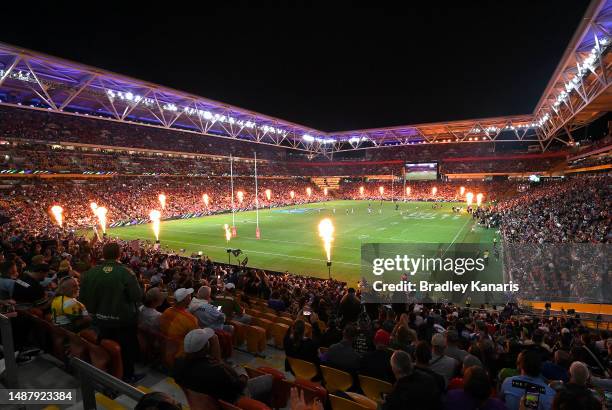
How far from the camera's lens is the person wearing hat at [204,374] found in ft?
10.4

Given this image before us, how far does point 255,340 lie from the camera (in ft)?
21.2

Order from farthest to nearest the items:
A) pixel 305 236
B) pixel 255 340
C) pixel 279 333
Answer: pixel 305 236, pixel 279 333, pixel 255 340

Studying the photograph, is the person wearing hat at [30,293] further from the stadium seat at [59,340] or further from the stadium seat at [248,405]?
the stadium seat at [248,405]

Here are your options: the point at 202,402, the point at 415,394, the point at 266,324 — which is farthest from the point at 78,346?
the point at 415,394

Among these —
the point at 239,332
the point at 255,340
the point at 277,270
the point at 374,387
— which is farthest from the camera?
the point at 277,270

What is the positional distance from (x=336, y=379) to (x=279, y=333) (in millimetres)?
2617

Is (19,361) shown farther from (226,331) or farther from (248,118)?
(248,118)

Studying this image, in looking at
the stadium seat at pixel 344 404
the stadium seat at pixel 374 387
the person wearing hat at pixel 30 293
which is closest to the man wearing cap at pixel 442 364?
the stadium seat at pixel 374 387

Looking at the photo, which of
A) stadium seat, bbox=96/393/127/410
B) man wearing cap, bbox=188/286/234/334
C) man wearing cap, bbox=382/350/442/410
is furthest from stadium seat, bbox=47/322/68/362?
man wearing cap, bbox=382/350/442/410

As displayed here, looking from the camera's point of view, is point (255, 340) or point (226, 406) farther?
point (255, 340)

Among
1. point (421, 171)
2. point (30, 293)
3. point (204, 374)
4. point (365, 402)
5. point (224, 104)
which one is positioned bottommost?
point (365, 402)

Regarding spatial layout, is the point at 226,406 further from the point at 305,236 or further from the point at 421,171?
the point at 421,171

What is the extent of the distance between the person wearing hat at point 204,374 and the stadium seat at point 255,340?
3.09m

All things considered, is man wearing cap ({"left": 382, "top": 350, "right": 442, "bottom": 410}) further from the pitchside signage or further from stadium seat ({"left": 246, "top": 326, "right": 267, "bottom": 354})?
the pitchside signage
